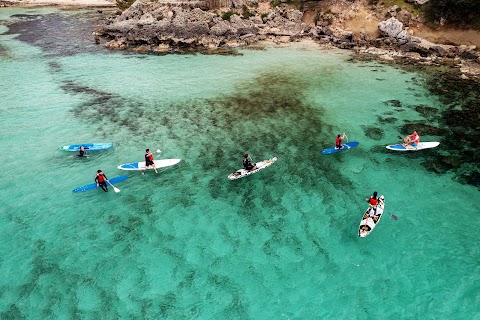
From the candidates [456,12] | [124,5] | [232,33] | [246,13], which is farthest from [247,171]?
[124,5]

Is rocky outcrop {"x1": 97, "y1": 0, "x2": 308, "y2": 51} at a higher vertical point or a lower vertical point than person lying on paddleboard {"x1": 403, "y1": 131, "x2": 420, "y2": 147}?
higher

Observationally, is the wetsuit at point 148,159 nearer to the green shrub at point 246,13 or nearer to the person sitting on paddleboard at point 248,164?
the person sitting on paddleboard at point 248,164

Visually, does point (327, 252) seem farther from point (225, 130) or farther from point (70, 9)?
point (70, 9)

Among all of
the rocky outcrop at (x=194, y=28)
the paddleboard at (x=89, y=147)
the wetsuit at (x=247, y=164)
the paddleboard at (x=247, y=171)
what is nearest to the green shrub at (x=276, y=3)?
the rocky outcrop at (x=194, y=28)

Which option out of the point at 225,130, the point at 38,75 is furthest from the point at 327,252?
the point at 38,75

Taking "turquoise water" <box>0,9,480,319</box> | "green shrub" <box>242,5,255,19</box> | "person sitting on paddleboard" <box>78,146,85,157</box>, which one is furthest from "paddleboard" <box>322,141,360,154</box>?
"green shrub" <box>242,5,255,19</box>

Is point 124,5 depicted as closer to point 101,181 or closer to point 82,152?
point 82,152

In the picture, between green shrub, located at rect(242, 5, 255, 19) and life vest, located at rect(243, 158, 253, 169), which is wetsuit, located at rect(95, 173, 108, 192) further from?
green shrub, located at rect(242, 5, 255, 19)
